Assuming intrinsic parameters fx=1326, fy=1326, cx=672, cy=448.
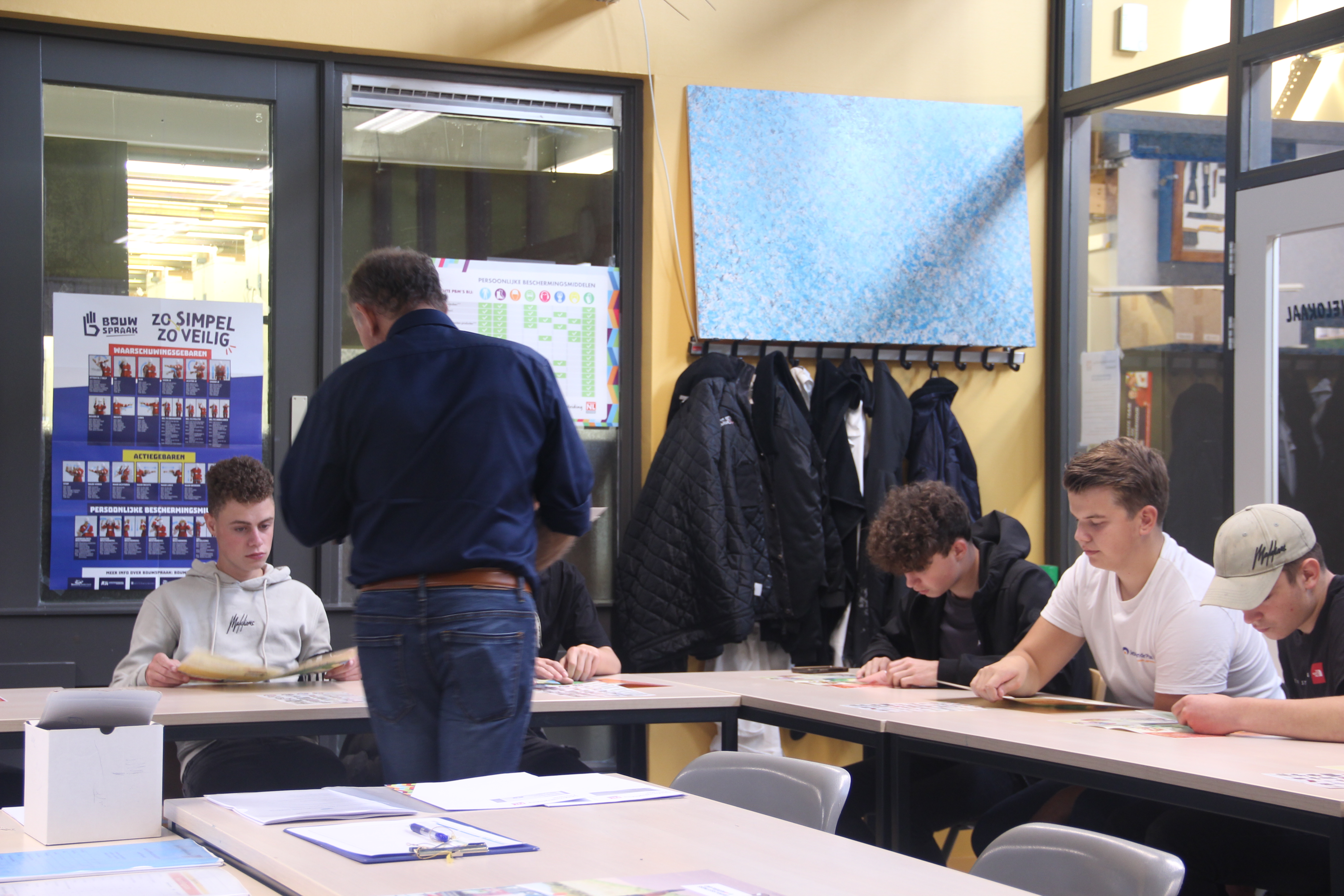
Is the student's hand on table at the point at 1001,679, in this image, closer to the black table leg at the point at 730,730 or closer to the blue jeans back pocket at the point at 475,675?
the black table leg at the point at 730,730

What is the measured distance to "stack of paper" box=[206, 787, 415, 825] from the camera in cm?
170

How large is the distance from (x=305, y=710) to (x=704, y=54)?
2942 millimetres

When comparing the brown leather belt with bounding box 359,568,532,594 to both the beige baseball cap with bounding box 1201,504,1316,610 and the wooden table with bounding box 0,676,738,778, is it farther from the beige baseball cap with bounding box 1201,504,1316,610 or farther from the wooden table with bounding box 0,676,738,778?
the beige baseball cap with bounding box 1201,504,1316,610

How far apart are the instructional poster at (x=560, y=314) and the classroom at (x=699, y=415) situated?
0.05 ft

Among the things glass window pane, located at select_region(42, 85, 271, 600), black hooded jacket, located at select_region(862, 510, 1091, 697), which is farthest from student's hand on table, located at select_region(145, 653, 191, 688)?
black hooded jacket, located at select_region(862, 510, 1091, 697)

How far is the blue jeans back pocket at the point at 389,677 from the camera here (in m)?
2.35

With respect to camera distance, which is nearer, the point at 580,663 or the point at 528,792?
the point at 528,792

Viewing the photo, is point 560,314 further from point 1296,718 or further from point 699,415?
point 1296,718

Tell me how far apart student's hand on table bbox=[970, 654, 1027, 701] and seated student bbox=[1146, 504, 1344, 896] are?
20.0 inches

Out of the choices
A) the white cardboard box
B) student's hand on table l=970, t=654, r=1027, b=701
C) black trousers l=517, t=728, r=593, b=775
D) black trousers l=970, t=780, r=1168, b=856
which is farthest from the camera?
black trousers l=517, t=728, r=593, b=775

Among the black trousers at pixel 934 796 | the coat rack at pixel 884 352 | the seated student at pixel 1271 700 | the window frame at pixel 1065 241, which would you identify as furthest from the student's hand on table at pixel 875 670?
the window frame at pixel 1065 241

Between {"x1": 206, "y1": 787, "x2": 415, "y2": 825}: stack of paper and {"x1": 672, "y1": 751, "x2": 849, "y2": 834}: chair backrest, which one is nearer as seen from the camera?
{"x1": 206, "y1": 787, "x2": 415, "y2": 825}: stack of paper

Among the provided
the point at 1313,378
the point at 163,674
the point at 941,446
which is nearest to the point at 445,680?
the point at 163,674

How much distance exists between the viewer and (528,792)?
1.90m
